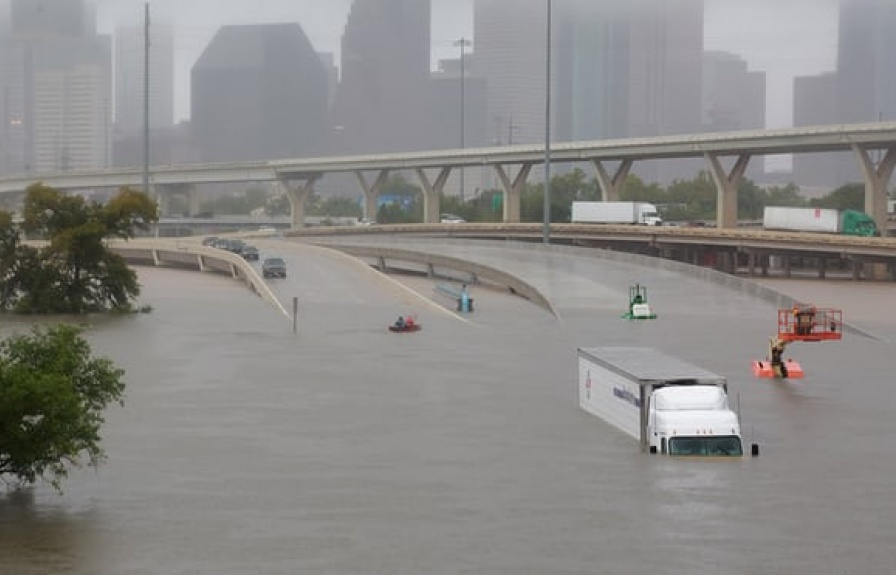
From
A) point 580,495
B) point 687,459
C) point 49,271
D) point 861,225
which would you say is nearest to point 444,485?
point 580,495

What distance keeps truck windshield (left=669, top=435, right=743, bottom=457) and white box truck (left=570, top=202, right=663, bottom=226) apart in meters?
97.5

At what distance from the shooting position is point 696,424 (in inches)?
1503

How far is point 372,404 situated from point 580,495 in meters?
14.3

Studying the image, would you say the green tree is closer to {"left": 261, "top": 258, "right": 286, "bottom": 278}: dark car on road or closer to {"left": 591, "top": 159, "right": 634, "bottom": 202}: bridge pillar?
{"left": 261, "top": 258, "right": 286, "bottom": 278}: dark car on road

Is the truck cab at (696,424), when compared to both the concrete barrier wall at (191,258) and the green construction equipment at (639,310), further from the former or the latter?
the concrete barrier wall at (191,258)

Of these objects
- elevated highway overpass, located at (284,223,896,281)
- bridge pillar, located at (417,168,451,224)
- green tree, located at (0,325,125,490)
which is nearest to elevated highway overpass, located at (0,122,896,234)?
bridge pillar, located at (417,168,451,224)

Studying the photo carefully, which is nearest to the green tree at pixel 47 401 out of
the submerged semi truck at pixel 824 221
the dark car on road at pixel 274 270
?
the dark car on road at pixel 274 270

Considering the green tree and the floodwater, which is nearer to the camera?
the floodwater

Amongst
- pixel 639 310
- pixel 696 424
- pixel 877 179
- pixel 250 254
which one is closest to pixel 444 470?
pixel 696 424

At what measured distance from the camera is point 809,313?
179 feet

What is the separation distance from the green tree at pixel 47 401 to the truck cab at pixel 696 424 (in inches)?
481

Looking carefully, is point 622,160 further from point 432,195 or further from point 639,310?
point 639,310

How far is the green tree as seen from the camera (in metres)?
31.4

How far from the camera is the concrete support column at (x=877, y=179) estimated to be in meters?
119
